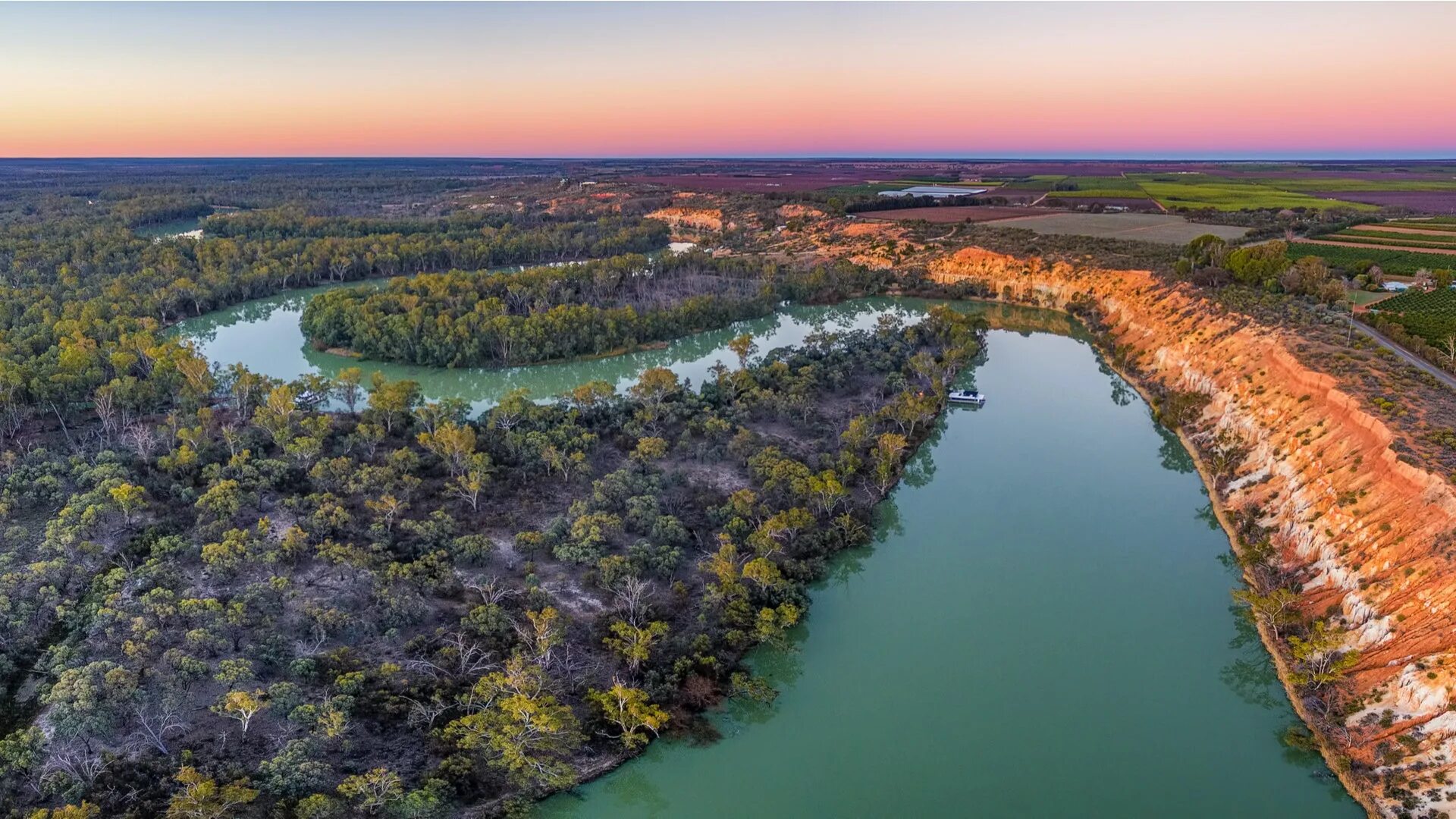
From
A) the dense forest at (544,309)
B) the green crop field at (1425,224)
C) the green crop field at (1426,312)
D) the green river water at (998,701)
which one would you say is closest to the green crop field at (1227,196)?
the green crop field at (1425,224)

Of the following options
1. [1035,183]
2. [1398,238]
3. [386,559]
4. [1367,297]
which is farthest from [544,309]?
[1035,183]

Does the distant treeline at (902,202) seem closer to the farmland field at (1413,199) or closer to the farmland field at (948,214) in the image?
the farmland field at (948,214)

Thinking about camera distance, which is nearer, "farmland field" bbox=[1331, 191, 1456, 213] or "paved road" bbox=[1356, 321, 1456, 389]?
"paved road" bbox=[1356, 321, 1456, 389]

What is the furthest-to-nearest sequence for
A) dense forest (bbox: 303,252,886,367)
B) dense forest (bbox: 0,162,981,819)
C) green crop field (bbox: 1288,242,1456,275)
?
green crop field (bbox: 1288,242,1456,275) → dense forest (bbox: 303,252,886,367) → dense forest (bbox: 0,162,981,819)

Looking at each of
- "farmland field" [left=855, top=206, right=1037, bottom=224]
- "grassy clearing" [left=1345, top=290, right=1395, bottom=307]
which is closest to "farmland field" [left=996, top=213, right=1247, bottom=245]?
"farmland field" [left=855, top=206, right=1037, bottom=224]

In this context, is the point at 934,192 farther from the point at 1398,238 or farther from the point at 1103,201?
the point at 1398,238

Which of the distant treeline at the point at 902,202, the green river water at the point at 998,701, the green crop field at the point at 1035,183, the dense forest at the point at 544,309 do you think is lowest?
the green river water at the point at 998,701

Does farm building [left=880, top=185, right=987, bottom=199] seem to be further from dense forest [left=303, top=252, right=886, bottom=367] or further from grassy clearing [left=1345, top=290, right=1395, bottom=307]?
grassy clearing [left=1345, top=290, right=1395, bottom=307]
